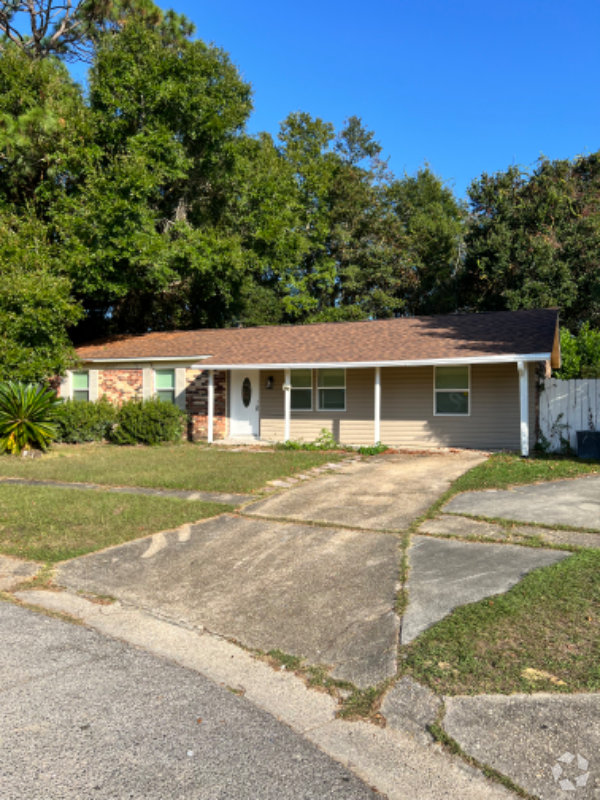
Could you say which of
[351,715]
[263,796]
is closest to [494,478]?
[351,715]

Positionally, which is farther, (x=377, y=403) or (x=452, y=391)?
(x=452, y=391)

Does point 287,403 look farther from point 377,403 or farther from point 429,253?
point 429,253

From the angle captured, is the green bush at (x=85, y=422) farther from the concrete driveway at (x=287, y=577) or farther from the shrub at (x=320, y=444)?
the concrete driveway at (x=287, y=577)

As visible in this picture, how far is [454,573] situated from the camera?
5.54m

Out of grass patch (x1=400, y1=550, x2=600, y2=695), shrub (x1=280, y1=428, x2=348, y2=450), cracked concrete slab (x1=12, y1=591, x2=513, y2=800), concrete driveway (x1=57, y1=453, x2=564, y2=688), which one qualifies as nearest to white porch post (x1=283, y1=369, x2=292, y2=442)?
shrub (x1=280, y1=428, x2=348, y2=450)

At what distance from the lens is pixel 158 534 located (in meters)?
7.29

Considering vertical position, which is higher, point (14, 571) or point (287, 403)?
point (287, 403)

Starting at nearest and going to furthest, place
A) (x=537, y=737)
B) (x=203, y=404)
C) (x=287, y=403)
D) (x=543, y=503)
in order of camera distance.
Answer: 1. (x=537, y=737)
2. (x=543, y=503)
3. (x=287, y=403)
4. (x=203, y=404)

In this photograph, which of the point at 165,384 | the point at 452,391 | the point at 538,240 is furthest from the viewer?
the point at 538,240

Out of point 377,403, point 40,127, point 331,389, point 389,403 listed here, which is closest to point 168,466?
point 377,403

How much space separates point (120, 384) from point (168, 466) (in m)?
7.57

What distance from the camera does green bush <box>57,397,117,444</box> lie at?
58.9 feet

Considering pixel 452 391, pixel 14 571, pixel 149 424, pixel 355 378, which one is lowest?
pixel 14 571

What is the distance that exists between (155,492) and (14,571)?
3.76 meters
